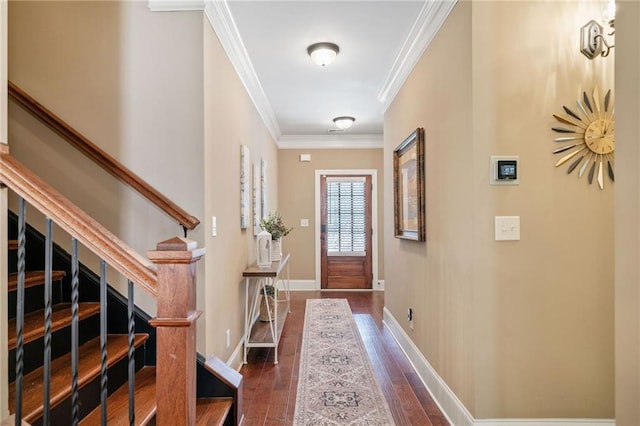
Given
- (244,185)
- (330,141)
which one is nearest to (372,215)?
(330,141)

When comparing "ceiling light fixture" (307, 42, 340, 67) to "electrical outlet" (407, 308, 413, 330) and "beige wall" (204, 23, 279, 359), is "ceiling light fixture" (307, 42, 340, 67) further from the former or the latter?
"electrical outlet" (407, 308, 413, 330)

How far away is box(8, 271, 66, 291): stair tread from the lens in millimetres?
1701

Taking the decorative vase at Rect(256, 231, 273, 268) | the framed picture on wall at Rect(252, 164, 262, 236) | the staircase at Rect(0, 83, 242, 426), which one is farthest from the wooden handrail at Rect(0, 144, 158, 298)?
the framed picture on wall at Rect(252, 164, 262, 236)

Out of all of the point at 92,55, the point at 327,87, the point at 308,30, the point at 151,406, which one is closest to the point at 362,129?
the point at 327,87

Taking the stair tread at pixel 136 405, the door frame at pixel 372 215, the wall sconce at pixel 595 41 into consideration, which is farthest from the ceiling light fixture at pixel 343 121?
the stair tread at pixel 136 405

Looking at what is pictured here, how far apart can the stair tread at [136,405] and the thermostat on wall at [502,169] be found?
2.01 m

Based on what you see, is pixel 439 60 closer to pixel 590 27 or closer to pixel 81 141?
pixel 590 27

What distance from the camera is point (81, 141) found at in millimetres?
2094

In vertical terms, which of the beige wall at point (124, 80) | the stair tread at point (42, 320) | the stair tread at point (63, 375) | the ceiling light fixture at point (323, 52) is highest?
the ceiling light fixture at point (323, 52)

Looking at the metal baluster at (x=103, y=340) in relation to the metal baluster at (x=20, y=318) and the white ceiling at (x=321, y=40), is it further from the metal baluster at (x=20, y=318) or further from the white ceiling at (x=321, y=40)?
the white ceiling at (x=321, y=40)

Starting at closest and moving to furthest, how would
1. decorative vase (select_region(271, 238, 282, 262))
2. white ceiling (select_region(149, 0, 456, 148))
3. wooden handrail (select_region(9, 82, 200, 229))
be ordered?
wooden handrail (select_region(9, 82, 200, 229)) < white ceiling (select_region(149, 0, 456, 148)) < decorative vase (select_region(271, 238, 282, 262))

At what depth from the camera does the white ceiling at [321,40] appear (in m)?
2.51

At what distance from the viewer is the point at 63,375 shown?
1.62 m

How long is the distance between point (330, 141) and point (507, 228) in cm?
478
